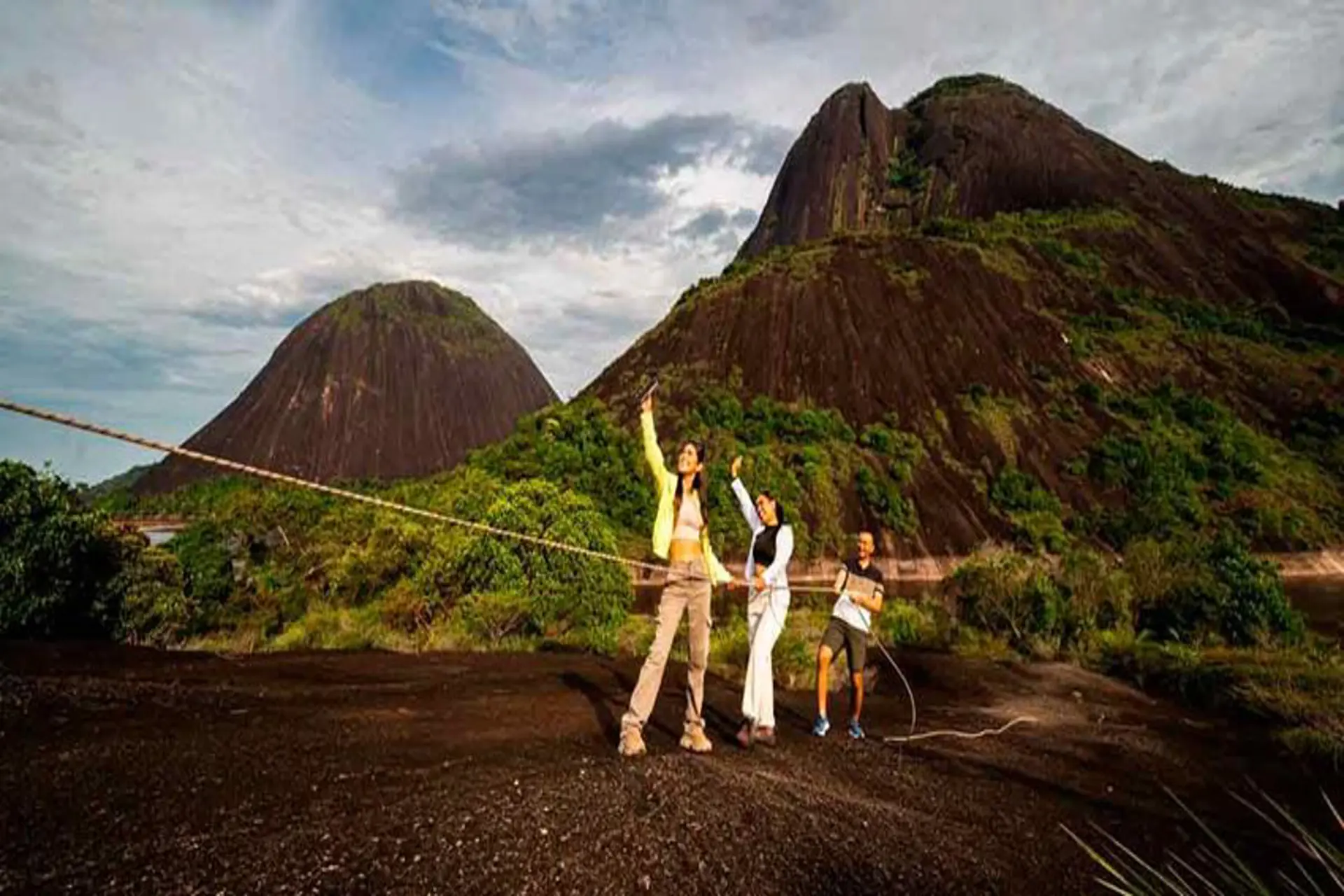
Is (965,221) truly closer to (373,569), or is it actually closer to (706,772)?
(373,569)

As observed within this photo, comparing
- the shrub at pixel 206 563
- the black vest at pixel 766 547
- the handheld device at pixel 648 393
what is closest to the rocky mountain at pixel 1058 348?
the shrub at pixel 206 563

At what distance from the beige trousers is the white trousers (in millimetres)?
1060

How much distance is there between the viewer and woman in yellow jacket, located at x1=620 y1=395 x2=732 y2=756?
5645mm

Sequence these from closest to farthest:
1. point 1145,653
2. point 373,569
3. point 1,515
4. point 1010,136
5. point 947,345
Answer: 1. point 1,515
2. point 1145,653
3. point 373,569
4. point 947,345
5. point 1010,136

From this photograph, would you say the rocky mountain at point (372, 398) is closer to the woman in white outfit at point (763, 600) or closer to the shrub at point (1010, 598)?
the shrub at point (1010, 598)

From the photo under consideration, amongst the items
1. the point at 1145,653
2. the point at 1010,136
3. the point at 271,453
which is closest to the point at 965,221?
the point at 1010,136

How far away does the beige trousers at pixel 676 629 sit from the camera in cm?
545

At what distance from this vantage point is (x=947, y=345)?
6200 cm

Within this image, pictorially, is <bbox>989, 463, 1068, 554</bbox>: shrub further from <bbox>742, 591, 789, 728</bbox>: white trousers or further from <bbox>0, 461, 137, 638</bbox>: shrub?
<bbox>0, 461, 137, 638</bbox>: shrub

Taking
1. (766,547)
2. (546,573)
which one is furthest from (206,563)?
(766,547)

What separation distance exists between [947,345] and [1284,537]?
26.7 metres

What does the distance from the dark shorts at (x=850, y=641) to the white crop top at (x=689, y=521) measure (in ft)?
10.1

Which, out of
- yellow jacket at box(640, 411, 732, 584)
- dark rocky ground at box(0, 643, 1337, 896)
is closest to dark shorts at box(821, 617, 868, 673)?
dark rocky ground at box(0, 643, 1337, 896)

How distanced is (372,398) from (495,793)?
426 ft
